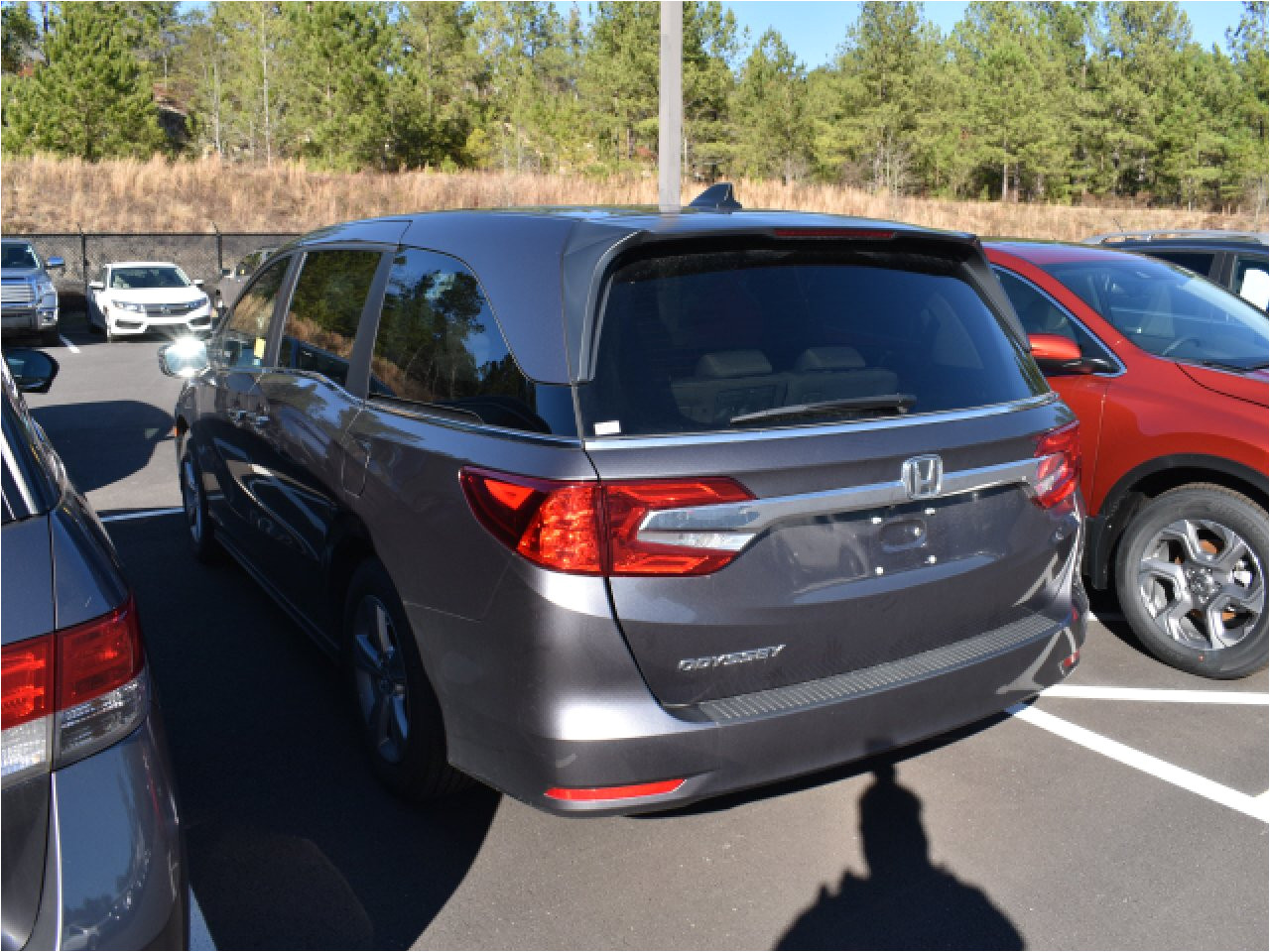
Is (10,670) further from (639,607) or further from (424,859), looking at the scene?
(424,859)

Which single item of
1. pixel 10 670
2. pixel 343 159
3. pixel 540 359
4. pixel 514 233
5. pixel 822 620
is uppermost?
pixel 343 159

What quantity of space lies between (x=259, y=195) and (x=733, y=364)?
37.7m

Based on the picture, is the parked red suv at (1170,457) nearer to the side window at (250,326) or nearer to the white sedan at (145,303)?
the side window at (250,326)

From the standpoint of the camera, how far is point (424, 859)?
3.21m

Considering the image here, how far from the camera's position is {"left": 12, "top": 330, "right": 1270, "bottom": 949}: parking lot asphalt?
9.53 feet

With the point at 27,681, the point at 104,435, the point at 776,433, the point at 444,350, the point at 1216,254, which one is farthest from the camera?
the point at 104,435

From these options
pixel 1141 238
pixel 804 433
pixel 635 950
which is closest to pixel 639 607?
pixel 804 433

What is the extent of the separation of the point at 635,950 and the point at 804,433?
4.52ft

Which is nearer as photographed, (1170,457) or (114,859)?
(114,859)

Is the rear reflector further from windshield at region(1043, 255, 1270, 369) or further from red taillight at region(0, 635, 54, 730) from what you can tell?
windshield at region(1043, 255, 1270, 369)

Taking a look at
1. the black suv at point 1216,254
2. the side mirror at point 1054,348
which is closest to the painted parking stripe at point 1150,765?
the side mirror at point 1054,348

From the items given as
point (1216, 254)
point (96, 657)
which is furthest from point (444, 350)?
point (1216, 254)

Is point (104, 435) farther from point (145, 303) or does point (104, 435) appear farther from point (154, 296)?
point (154, 296)

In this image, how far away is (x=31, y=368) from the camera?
174 inches
